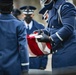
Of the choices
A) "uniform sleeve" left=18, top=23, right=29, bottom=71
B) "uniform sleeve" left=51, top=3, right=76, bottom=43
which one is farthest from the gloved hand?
"uniform sleeve" left=18, top=23, right=29, bottom=71

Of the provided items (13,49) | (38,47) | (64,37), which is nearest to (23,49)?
(13,49)

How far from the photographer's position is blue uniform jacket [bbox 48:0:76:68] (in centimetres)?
510

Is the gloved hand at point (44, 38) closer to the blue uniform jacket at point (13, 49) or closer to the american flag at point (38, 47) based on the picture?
the american flag at point (38, 47)

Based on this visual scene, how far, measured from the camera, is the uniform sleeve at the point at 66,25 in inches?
200

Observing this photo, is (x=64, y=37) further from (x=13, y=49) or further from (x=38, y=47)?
(x=13, y=49)

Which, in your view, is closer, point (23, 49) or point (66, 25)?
point (23, 49)

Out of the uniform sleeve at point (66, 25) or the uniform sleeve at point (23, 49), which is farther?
the uniform sleeve at point (66, 25)

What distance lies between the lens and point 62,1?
529cm

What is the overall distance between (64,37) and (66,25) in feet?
0.48

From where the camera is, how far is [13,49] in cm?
500

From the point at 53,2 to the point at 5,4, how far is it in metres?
0.65

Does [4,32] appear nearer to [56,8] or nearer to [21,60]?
[21,60]

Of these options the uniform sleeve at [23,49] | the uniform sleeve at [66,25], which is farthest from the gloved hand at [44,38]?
the uniform sleeve at [23,49]

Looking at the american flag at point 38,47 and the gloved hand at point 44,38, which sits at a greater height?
the gloved hand at point 44,38
